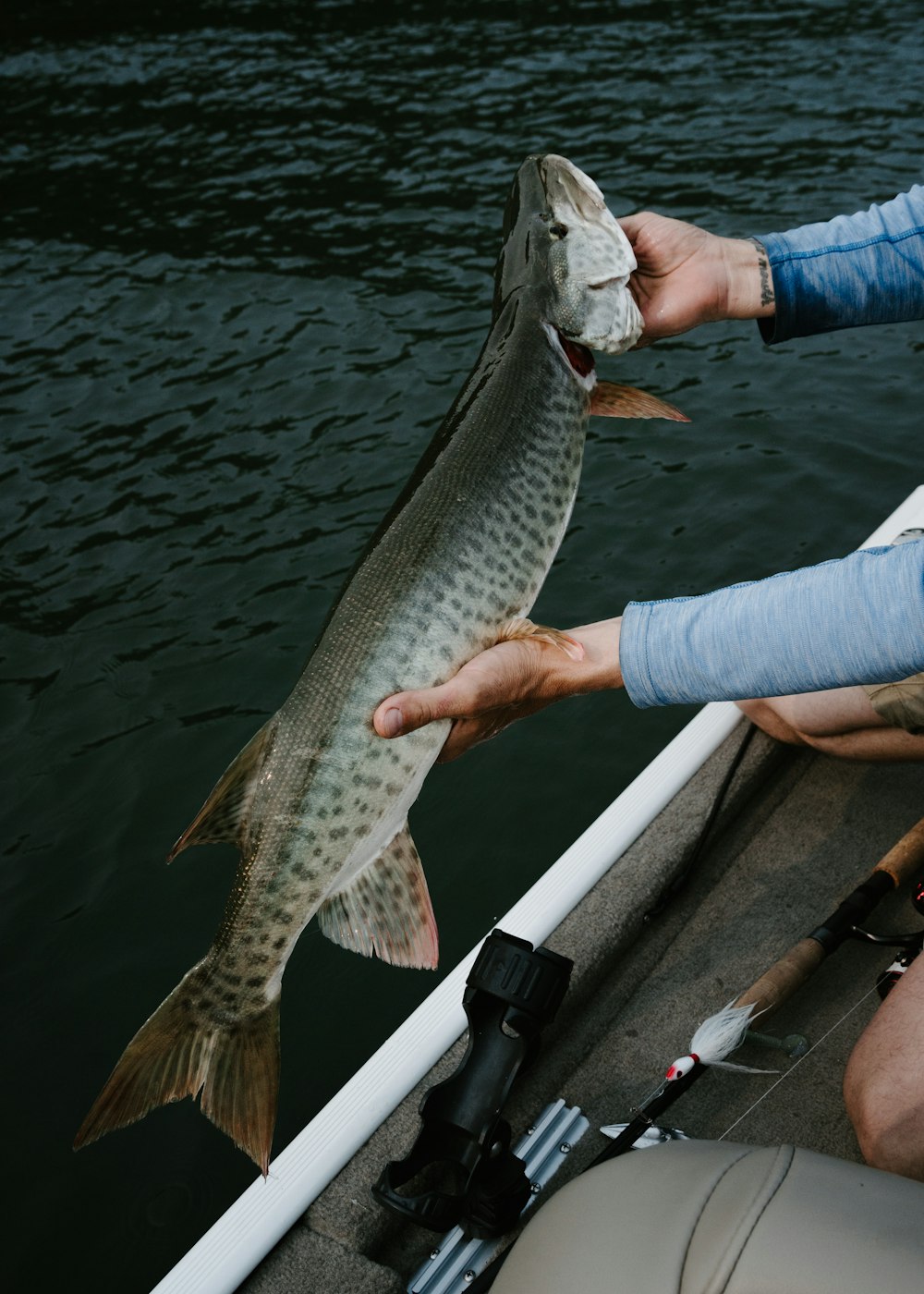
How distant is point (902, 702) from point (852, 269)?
1.18m

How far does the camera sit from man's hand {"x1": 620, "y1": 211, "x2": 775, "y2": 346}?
127 inches

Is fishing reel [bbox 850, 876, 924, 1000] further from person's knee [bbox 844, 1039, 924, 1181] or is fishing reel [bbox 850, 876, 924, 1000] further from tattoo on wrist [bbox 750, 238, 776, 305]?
tattoo on wrist [bbox 750, 238, 776, 305]

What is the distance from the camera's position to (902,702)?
3184mm

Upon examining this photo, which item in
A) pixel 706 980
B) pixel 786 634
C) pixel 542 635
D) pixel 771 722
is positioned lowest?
pixel 706 980

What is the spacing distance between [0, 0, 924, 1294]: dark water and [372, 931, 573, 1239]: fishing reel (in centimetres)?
136

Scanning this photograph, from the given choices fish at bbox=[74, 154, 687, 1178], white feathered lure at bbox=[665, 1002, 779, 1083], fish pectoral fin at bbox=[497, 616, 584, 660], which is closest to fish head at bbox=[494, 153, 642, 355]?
fish at bbox=[74, 154, 687, 1178]

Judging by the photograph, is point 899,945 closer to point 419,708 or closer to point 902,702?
point 902,702

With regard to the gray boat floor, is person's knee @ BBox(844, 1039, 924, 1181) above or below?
above

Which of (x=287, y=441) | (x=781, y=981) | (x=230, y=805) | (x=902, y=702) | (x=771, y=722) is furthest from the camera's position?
(x=287, y=441)

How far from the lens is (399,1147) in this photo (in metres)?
2.68

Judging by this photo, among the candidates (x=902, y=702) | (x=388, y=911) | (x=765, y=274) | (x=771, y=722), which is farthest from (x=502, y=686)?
(x=765, y=274)

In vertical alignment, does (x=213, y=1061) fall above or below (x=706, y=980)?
above

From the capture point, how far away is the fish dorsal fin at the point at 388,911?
8.30 feet

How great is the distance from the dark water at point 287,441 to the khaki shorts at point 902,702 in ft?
5.79
